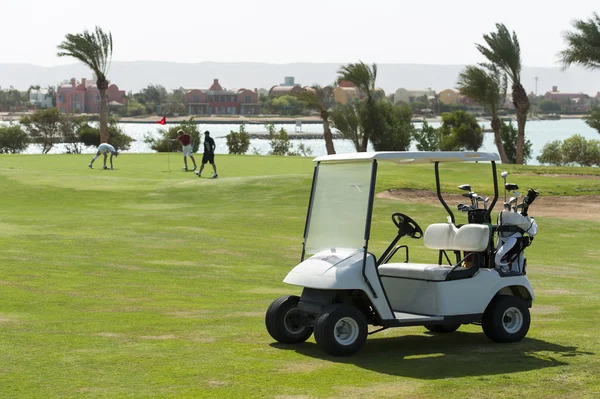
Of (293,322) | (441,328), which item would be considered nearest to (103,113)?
(441,328)

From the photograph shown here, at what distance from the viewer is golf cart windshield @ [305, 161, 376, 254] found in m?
10.2

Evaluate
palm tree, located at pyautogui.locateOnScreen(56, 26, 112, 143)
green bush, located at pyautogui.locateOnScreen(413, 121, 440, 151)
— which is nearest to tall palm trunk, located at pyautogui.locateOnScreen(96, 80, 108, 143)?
palm tree, located at pyautogui.locateOnScreen(56, 26, 112, 143)

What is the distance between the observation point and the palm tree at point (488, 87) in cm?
6731

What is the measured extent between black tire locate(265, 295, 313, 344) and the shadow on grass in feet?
0.32

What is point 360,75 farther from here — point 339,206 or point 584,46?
point 339,206

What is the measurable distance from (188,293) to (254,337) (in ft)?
11.5

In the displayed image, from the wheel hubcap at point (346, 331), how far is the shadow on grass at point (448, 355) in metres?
0.18

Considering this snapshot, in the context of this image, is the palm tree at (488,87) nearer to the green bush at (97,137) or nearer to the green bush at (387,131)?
the green bush at (387,131)

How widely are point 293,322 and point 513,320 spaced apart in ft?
7.98

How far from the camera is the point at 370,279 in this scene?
9.96 meters

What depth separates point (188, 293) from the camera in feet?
47.1

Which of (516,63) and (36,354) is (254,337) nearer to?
(36,354)

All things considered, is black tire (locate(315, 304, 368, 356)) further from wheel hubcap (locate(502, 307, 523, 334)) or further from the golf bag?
the golf bag

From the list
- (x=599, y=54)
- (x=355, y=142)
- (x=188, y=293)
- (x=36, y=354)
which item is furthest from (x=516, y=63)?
(x=36, y=354)
